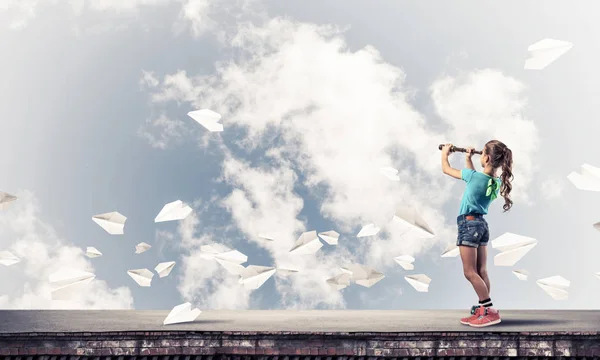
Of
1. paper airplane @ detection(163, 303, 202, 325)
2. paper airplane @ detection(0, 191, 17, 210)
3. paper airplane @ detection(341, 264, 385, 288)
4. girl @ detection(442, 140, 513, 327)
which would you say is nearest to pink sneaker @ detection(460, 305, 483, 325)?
girl @ detection(442, 140, 513, 327)

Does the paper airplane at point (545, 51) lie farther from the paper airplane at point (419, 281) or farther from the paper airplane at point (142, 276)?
the paper airplane at point (142, 276)

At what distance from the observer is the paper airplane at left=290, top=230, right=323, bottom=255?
10000 mm

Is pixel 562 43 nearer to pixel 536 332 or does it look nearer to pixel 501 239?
pixel 501 239

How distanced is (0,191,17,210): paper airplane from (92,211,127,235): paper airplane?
3.85ft

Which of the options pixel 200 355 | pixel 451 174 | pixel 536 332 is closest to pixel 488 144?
pixel 451 174

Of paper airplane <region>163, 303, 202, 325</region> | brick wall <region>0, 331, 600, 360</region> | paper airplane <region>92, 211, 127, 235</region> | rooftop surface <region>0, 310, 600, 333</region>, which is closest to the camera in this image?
brick wall <region>0, 331, 600, 360</region>

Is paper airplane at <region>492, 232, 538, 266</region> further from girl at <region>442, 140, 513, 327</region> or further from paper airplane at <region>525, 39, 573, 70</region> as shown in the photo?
paper airplane at <region>525, 39, 573, 70</region>

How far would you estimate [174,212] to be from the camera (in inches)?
398

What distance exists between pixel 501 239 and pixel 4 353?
21.0ft

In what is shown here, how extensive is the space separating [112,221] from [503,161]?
5584 millimetres

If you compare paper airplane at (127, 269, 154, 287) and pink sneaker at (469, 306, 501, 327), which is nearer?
pink sneaker at (469, 306, 501, 327)

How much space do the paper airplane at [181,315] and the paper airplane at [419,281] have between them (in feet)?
10.5

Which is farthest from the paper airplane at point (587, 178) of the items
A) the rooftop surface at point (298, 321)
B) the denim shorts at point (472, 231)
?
the rooftop surface at point (298, 321)

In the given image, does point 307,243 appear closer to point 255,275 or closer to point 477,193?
point 255,275
